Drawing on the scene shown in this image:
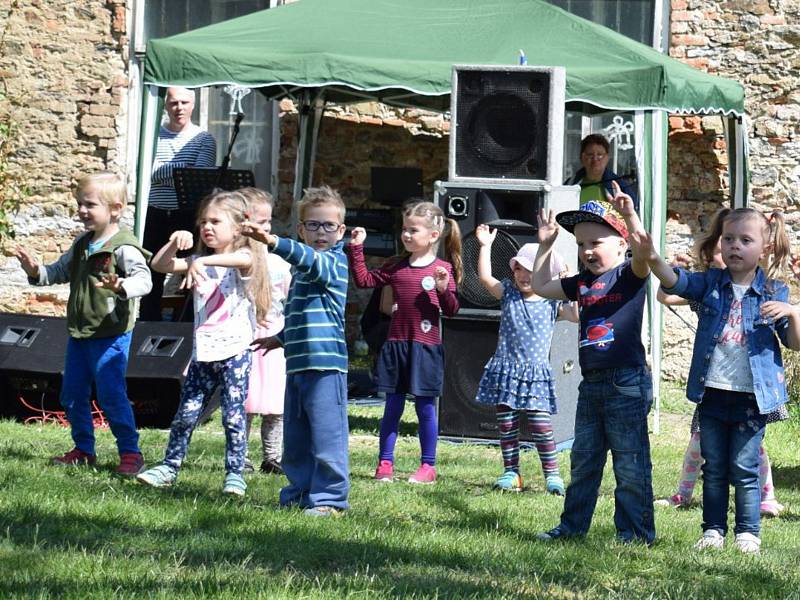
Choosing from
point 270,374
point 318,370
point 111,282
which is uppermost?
point 111,282

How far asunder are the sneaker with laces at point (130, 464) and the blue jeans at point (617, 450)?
6.74 feet

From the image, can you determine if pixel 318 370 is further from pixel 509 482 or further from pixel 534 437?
pixel 534 437

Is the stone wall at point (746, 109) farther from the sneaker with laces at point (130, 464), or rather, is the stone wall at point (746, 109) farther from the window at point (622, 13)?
the sneaker with laces at point (130, 464)

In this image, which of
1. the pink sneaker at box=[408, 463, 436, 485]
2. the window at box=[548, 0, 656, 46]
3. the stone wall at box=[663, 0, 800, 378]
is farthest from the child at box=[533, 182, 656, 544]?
the window at box=[548, 0, 656, 46]

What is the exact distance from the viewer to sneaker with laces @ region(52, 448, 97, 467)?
20.9ft

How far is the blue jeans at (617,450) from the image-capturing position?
505cm

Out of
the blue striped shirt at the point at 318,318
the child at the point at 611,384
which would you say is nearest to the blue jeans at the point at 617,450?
the child at the point at 611,384

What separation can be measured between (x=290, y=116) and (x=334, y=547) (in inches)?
333

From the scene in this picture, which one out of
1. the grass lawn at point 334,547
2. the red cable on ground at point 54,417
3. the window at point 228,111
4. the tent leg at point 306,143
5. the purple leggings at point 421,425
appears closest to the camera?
the grass lawn at point 334,547

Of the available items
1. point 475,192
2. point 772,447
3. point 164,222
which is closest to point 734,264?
point 475,192

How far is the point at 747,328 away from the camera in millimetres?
5207

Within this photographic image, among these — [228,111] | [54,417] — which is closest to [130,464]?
[54,417]

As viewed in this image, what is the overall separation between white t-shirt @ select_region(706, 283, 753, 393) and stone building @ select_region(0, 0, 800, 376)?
23.6 ft

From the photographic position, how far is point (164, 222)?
388 inches
